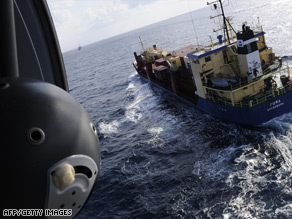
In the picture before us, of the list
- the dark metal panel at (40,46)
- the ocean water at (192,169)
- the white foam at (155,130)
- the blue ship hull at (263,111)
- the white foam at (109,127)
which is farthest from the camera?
the white foam at (109,127)

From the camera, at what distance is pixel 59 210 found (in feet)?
Result: 8.87

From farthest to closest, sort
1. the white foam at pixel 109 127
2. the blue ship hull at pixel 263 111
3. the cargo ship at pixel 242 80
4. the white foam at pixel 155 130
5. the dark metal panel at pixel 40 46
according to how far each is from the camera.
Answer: the white foam at pixel 109 127 → the white foam at pixel 155 130 → the cargo ship at pixel 242 80 → the blue ship hull at pixel 263 111 → the dark metal panel at pixel 40 46

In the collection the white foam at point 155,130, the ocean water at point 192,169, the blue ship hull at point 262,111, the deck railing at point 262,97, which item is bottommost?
the white foam at point 155,130

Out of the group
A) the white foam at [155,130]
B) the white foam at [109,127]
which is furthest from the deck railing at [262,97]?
the white foam at [109,127]

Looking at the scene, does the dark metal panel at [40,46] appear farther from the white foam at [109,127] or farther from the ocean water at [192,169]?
the white foam at [109,127]

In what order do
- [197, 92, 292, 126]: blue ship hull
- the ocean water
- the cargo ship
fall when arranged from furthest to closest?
the cargo ship < [197, 92, 292, 126]: blue ship hull < the ocean water

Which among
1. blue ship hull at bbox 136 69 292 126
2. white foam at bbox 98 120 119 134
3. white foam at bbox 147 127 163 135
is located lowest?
white foam at bbox 98 120 119 134

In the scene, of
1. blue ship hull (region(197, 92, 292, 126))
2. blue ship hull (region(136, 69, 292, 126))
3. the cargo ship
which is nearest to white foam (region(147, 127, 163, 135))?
the cargo ship

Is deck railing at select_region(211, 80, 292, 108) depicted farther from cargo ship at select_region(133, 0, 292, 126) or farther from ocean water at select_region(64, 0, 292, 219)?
ocean water at select_region(64, 0, 292, 219)

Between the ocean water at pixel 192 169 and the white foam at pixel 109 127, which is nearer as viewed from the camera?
the ocean water at pixel 192 169

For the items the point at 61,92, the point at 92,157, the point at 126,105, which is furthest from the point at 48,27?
the point at 126,105

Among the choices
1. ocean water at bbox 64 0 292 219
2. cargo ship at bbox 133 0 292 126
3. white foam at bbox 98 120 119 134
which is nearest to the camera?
ocean water at bbox 64 0 292 219

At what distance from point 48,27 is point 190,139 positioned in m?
24.5

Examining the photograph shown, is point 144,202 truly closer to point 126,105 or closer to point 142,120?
point 142,120
